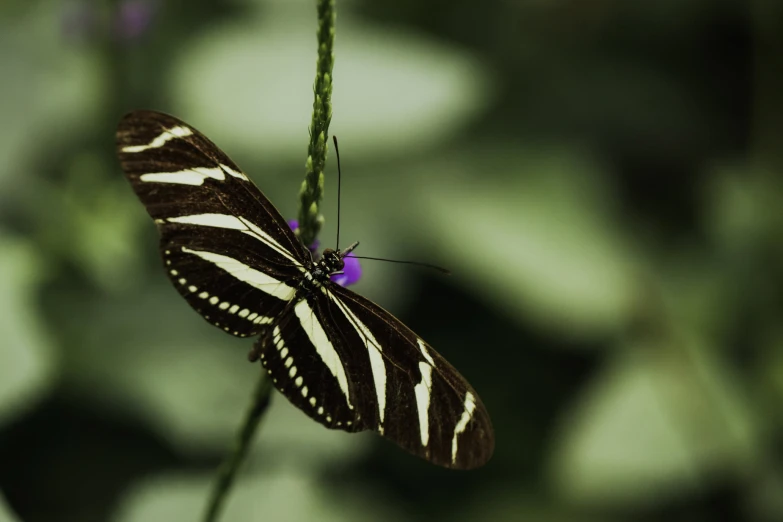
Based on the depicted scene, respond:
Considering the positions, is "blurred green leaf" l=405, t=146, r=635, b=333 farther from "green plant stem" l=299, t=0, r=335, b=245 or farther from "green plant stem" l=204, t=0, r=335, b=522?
"green plant stem" l=299, t=0, r=335, b=245

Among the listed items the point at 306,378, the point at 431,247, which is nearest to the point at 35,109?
the point at 431,247

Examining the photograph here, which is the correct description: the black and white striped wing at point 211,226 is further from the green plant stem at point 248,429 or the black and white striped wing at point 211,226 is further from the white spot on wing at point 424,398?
the white spot on wing at point 424,398

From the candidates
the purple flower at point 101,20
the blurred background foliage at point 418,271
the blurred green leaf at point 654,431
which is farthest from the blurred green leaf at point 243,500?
the purple flower at point 101,20

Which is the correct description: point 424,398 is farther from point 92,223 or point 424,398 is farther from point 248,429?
point 92,223

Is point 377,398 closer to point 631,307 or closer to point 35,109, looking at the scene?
point 35,109

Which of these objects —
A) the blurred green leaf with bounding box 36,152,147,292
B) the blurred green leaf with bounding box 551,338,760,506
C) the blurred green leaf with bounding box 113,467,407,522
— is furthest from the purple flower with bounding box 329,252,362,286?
the blurred green leaf with bounding box 551,338,760,506

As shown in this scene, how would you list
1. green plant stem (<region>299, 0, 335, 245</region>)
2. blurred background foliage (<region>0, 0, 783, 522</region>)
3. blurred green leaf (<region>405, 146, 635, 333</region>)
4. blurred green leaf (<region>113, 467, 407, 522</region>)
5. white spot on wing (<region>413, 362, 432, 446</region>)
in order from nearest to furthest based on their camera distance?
1. green plant stem (<region>299, 0, 335, 245</region>)
2. white spot on wing (<region>413, 362, 432, 446</region>)
3. blurred green leaf (<region>113, 467, 407, 522</region>)
4. blurred background foliage (<region>0, 0, 783, 522</region>)
5. blurred green leaf (<region>405, 146, 635, 333</region>)

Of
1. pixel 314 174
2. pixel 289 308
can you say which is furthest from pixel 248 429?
A: pixel 314 174

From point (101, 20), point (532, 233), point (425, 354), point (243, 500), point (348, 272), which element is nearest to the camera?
point (425, 354)
